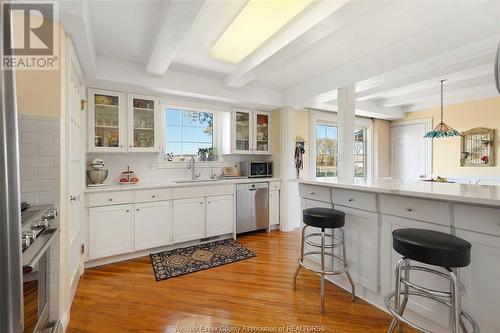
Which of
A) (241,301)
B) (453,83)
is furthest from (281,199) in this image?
(453,83)

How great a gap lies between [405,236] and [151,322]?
6.25 ft

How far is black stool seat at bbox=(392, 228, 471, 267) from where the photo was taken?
4.05 feet

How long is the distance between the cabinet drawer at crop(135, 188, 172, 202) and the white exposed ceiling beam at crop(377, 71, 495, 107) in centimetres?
448

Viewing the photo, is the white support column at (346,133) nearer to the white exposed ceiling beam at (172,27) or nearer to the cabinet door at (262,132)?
the cabinet door at (262,132)

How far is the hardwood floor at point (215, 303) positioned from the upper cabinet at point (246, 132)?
6.49ft

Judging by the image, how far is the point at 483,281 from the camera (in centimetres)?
137

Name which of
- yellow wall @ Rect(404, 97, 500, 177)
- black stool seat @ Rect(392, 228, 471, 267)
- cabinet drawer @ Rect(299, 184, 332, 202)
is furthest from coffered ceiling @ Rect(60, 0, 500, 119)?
black stool seat @ Rect(392, 228, 471, 267)

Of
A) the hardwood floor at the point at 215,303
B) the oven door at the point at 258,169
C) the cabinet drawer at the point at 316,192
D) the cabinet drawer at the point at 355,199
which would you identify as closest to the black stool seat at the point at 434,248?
the cabinet drawer at the point at 355,199

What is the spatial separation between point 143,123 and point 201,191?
1256 mm

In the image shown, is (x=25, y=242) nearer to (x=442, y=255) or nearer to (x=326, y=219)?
(x=326, y=219)

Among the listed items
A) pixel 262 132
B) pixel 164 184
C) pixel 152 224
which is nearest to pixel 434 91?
pixel 262 132

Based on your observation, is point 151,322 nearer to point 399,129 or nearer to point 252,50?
point 252,50

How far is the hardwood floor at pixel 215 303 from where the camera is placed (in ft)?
5.86

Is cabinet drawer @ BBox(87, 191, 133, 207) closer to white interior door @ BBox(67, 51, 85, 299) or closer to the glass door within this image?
white interior door @ BBox(67, 51, 85, 299)
